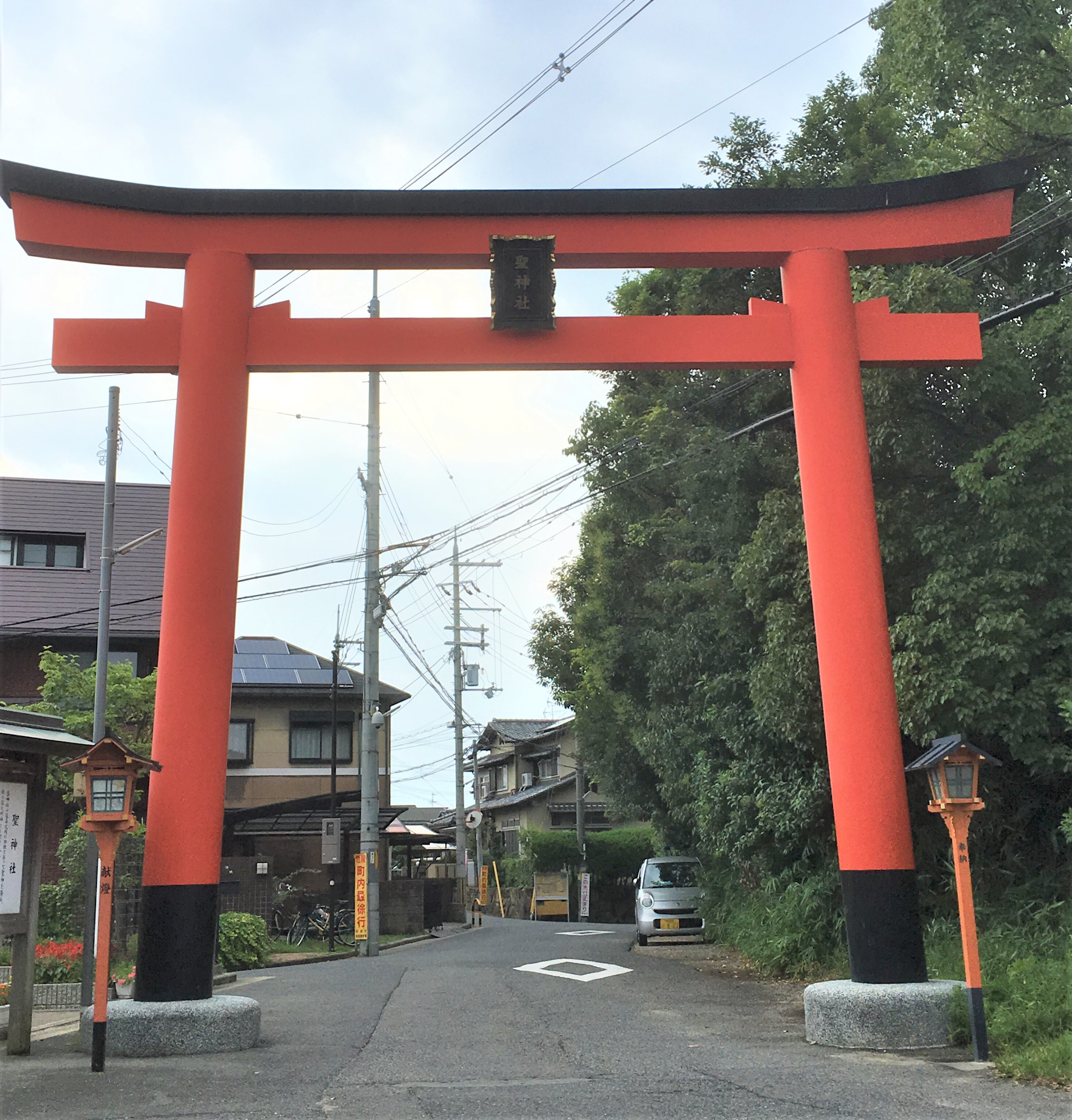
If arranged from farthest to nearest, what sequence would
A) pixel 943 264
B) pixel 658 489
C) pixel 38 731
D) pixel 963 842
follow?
pixel 658 489, pixel 943 264, pixel 38 731, pixel 963 842

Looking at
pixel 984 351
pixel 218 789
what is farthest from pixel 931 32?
pixel 218 789

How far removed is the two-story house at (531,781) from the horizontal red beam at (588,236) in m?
30.8

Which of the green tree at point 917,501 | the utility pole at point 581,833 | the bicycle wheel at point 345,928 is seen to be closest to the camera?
the green tree at point 917,501

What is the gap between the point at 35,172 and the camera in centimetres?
930

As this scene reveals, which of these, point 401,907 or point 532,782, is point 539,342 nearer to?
point 401,907

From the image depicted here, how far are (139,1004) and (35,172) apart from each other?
270 inches

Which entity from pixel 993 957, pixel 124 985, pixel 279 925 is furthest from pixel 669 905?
pixel 993 957

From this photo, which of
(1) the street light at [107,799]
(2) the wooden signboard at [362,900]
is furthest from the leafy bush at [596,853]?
(1) the street light at [107,799]

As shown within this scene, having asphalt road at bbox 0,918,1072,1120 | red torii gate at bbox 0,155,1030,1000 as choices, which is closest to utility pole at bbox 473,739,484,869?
asphalt road at bbox 0,918,1072,1120

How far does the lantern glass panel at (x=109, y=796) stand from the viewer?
7910 mm


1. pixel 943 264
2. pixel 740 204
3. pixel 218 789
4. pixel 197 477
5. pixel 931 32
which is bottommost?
pixel 218 789

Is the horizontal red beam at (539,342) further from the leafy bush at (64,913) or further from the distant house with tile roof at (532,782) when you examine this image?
the distant house with tile roof at (532,782)

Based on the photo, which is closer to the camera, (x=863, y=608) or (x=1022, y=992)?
(x=1022, y=992)

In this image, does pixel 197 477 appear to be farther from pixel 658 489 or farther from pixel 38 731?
pixel 658 489
